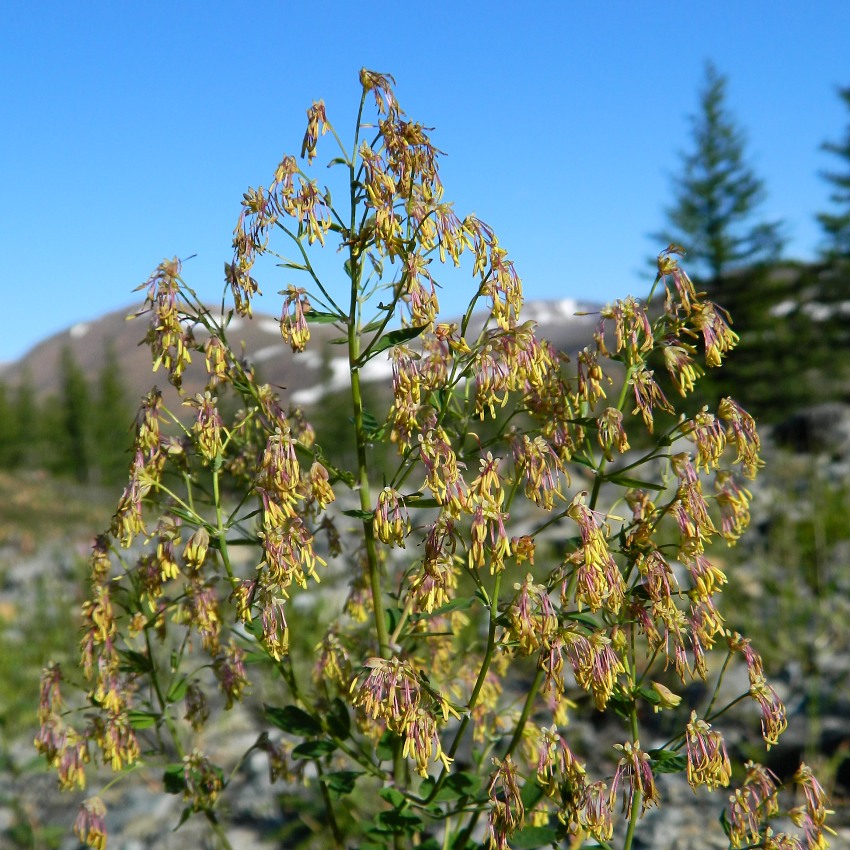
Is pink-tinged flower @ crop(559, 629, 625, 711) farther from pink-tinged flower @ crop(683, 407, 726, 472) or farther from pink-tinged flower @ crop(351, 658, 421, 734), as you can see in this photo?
pink-tinged flower @ crop(683, 407, 726, 472)

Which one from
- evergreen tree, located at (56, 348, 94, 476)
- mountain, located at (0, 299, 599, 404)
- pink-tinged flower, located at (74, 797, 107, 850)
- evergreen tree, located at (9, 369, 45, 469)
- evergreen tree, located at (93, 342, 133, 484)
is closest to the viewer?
pink-tinged flower, located at (74, 797, 107, 850)

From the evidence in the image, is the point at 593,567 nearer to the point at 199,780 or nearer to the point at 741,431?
the point at 741,431

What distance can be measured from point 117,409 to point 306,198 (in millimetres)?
62745

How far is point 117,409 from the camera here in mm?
61312

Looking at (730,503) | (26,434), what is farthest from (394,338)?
(26,434)

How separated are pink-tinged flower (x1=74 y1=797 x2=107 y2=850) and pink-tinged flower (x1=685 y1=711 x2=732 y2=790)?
1766 millimetres

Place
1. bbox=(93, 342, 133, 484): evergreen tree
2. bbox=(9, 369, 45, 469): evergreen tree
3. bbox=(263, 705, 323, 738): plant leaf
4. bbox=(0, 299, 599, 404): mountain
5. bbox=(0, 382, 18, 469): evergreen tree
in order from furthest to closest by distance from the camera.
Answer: bbox=(0, 299, 599, 404): mountain < bbox=(93, 342, 133, 484): evergreen tree < bbox=(9, 369, 45, 469): evergreen tree < bbox=(0, 382, 18, 469): evergreen tree < bbox=(263, 705, 323, 738): plant leaf

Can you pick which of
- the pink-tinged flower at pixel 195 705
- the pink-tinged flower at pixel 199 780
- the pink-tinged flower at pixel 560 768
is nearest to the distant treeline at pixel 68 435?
the pink-tinged flower at pixel 195 705

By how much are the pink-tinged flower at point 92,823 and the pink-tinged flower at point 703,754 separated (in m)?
1.77

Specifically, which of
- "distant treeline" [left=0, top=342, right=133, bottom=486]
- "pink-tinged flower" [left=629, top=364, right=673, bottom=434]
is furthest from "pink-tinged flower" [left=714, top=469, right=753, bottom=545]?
"distant treeline" [left=0, top=342, right=133, bottom=486]

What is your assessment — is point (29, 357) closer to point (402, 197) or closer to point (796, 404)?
point (796, 404)

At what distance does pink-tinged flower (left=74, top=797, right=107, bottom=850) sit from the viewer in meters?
2.68

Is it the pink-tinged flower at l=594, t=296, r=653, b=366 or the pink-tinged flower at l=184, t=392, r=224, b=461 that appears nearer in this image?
the pink-tinged flower at l=594, t=296, r=653, b=366

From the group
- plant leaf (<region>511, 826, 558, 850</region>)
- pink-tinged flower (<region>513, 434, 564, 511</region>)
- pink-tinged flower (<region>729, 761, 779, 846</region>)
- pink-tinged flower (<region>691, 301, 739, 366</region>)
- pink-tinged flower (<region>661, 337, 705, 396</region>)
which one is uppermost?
pink-tinged flower (<region>691, 301, 739, 366</region>)
